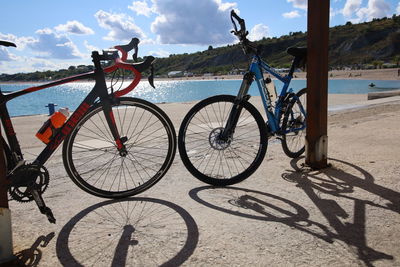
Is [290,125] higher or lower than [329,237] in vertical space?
higher

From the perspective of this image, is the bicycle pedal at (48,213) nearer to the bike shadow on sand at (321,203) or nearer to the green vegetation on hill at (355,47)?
the bike shadow on sand at (321,203)

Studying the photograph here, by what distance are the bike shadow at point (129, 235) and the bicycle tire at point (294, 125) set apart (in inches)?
76.5

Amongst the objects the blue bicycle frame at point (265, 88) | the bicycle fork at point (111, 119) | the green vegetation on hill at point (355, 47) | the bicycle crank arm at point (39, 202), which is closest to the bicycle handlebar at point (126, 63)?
the bicycle fork at point (111, 119)

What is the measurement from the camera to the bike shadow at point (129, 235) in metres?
2.23

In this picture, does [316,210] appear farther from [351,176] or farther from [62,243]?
[62,243]

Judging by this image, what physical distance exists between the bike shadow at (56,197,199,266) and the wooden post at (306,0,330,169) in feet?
6.03

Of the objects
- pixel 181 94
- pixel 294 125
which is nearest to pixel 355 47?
pixel 181 94

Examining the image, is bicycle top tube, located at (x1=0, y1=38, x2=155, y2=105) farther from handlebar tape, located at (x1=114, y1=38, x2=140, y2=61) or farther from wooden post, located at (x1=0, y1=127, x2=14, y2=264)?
wooden post, located at (x1=0, y1=127, x2=14, y2=264)

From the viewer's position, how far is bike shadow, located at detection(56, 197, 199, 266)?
2232mm

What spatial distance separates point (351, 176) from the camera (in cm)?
369

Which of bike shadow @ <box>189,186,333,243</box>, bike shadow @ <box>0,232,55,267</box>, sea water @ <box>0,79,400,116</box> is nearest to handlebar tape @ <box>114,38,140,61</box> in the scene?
bike shadow @ <box>189,186,333,243</box>

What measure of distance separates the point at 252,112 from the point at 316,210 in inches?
49.4

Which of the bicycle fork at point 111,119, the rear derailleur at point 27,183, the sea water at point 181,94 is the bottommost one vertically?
the sea water at point 181,94

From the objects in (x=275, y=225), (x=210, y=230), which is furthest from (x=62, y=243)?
(x=275, y=225)
